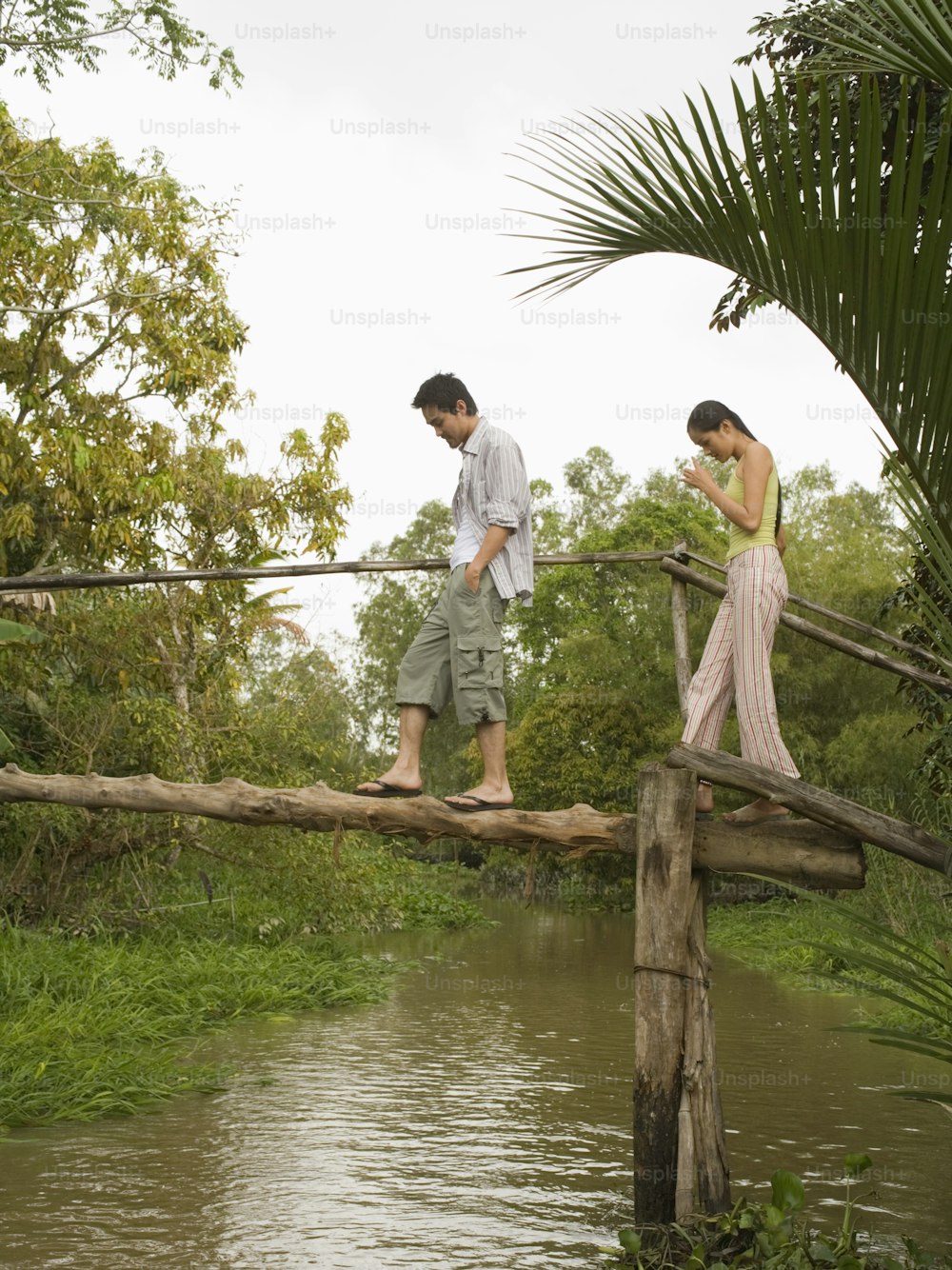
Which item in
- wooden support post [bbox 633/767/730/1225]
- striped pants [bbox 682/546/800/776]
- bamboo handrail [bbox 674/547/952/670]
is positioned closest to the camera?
bamboo handrail [bbox 674/547/952/670]

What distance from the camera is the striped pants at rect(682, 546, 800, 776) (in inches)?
179

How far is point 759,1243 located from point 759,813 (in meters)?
1.31

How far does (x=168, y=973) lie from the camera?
33.4ft

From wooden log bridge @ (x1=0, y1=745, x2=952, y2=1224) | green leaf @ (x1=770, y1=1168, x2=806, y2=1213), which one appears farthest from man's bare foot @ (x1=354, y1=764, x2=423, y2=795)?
green leaf @ (x1=770, y1=1168, x2=806, y2=1213)

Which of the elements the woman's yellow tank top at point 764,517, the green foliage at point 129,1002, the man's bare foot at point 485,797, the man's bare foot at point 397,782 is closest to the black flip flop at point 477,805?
the man's bare foot at point 485,797

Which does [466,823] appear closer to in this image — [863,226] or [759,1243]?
Answer: [759,1243]

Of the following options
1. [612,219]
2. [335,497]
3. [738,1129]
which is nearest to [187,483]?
[335,497]

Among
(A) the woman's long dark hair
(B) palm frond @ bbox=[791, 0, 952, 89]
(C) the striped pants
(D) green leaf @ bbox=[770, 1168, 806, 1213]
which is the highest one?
(B) palm frond @ bbox=[791, 0, 952, 89]

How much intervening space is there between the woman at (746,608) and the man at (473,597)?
71 centimetres

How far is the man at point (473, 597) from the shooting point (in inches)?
195

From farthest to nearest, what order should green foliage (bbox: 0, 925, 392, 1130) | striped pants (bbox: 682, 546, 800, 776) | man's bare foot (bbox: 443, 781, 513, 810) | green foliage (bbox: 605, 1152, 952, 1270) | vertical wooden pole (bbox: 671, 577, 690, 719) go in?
1. green foliage (bbox: 0, 925, 392, 1130)
2. vertical wooden pole (bbox: 671, 577, 690, 719)
3. man's bare foot (bbox: 443, 781, 513, 810)
4. striped pants (bbox: 682, 546, 800, 776)
5. green foliage (bbox: 605, 1152, 952, 1270)

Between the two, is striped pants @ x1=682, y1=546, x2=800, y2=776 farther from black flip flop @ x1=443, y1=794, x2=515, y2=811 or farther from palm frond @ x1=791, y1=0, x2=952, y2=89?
palm frond @ x1=791, y1=0, x2=952, y2=89

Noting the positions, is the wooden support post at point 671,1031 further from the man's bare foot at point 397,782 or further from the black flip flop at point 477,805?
the man's bare foot at point 397,782

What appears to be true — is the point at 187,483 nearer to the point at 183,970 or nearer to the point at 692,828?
the point at 183,970
